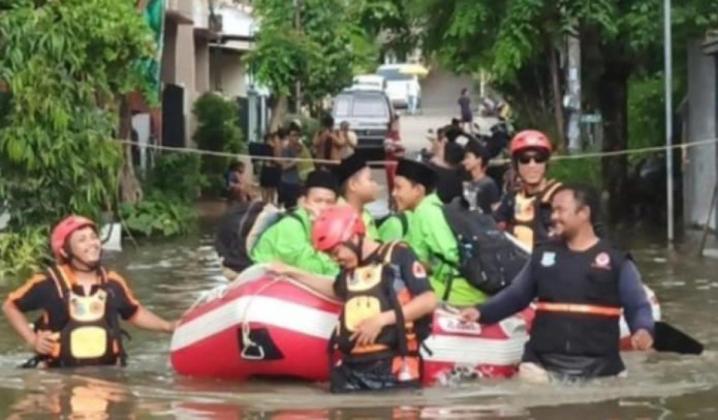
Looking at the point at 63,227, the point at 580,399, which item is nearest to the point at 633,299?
the point at 580,399

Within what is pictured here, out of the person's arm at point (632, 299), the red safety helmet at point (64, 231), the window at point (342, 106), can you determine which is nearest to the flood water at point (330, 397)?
the person's arm at point (632, 299)

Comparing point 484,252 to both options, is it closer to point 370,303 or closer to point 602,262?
point 370,303

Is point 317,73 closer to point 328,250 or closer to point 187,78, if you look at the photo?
point 187,78

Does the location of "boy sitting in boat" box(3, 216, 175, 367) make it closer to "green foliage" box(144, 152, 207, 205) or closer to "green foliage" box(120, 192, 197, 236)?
"green foliage" box(120, 192, 197, 236)

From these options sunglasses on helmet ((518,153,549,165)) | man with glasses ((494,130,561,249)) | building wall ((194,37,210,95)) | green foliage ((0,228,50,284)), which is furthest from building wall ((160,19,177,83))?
sunglasses on helmet ((518,153,549,165))

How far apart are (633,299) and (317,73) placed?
31.5 meters

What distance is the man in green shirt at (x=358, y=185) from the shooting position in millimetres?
10836

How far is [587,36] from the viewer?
25.1m

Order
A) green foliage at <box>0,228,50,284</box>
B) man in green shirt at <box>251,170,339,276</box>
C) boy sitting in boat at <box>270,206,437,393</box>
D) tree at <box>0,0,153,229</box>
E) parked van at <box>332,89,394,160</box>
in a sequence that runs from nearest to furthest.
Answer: boy sitting in boat at <box>270,206,437,393</box>, man in green shirt at <box>251,170,339,276</box>, tree at <box>0,0,153,229</box>, green foliage at <box>0,228,50,284</box>, parked van at <box>332,89,394,160</box>

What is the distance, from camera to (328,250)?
959 cm

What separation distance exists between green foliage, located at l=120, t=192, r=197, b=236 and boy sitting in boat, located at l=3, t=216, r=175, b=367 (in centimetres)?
1315

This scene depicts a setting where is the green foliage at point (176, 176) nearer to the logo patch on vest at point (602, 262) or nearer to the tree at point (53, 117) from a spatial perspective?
the tree at point (53, 117)

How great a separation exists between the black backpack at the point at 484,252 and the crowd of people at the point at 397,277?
0.02 metres

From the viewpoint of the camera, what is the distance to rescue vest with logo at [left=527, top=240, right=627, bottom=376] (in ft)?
30.2
